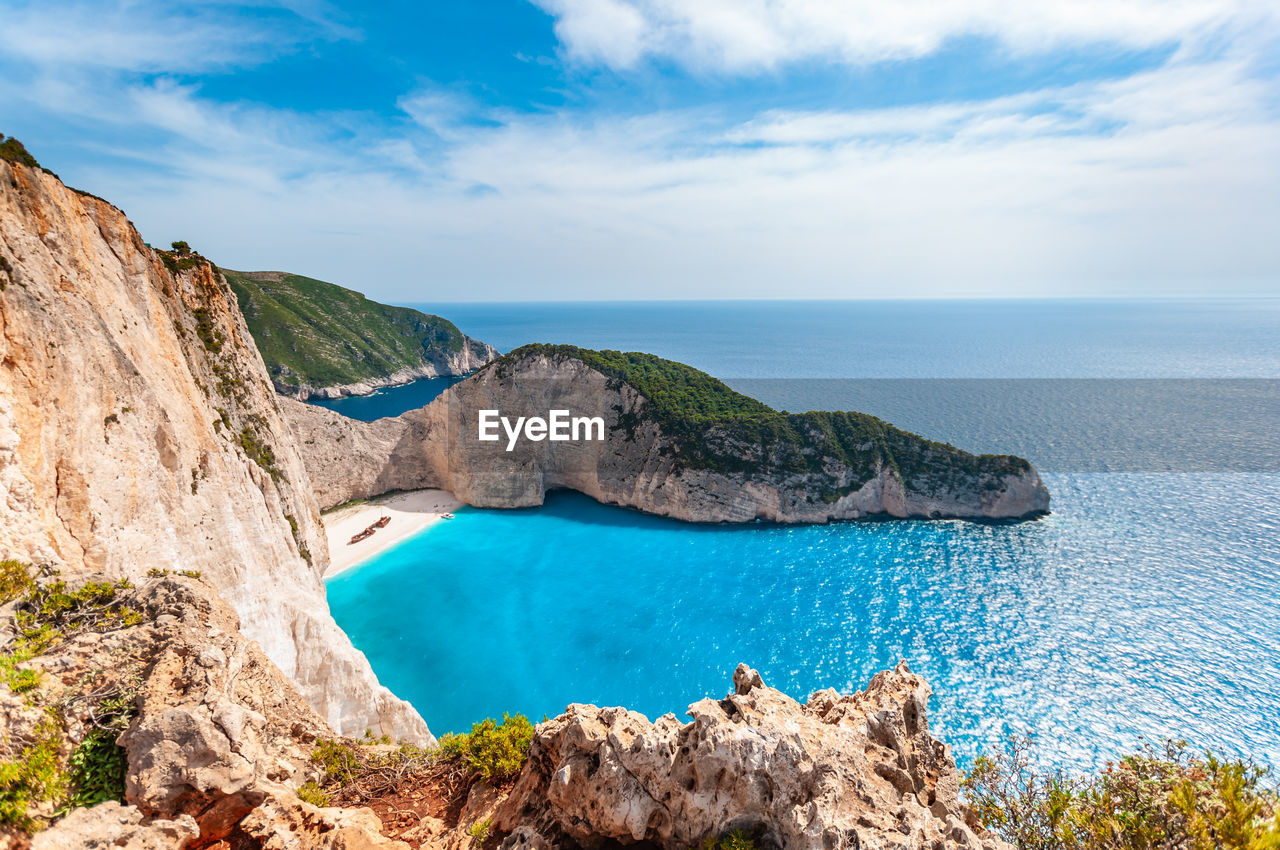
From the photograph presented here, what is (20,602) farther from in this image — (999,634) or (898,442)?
(898,442)

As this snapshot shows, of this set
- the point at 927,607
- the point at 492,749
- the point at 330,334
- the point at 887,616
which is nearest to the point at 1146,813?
the point at 492,749

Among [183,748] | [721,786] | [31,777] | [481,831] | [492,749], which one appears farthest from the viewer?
[492,749]

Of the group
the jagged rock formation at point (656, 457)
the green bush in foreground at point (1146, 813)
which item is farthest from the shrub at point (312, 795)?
the jagged rock formation at point (656, 457)

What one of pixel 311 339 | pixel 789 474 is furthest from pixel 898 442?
pixel 311 339

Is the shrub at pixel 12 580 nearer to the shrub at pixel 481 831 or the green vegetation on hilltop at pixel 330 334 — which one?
the shrub at pixel 481 831

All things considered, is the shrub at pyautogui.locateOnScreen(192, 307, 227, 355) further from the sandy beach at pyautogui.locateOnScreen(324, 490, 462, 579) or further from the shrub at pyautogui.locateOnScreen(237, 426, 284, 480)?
the sandy beach at pyautogui.locateOnScreen(324, 490, 462, 579)

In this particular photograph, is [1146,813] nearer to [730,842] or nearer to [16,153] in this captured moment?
[730,842]

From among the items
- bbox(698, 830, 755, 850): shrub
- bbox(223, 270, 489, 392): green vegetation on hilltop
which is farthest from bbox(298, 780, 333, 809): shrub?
bbox(223, 270, 489, 392): green vegetation on hilltop
